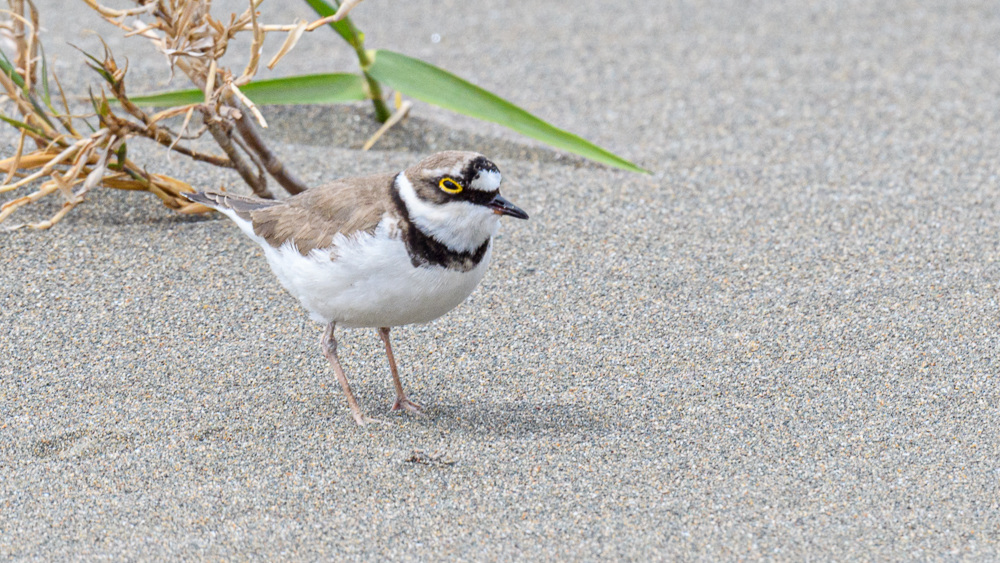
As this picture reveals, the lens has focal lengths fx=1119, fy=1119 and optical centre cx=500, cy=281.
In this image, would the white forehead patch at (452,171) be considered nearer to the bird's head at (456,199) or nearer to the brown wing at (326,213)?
the bird's head at (456,199)

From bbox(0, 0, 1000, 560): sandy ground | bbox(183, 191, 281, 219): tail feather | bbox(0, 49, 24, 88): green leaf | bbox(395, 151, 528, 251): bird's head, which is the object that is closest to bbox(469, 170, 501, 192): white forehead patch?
bbox(395, 151, 528, 251): bird's head

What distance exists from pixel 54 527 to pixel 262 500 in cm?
56

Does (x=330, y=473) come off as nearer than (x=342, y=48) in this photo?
Yes

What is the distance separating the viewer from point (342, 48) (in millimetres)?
6922

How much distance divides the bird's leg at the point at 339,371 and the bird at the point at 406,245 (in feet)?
0.51

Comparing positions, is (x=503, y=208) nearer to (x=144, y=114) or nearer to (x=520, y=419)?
(x=520, y=419)

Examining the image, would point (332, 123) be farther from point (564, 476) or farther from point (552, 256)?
point (564, 476)

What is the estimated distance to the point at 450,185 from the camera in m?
→ 3.37

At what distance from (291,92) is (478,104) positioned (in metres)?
0.87

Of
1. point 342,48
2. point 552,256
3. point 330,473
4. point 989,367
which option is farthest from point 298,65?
point 989,367

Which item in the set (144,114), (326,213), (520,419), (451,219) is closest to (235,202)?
(326,213)

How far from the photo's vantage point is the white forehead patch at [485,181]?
3.35 meters

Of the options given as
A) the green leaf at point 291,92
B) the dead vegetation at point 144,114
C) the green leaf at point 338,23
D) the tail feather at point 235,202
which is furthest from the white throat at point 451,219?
the green leaf at point 291,92

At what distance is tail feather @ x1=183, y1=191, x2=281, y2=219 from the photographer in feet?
13.1
